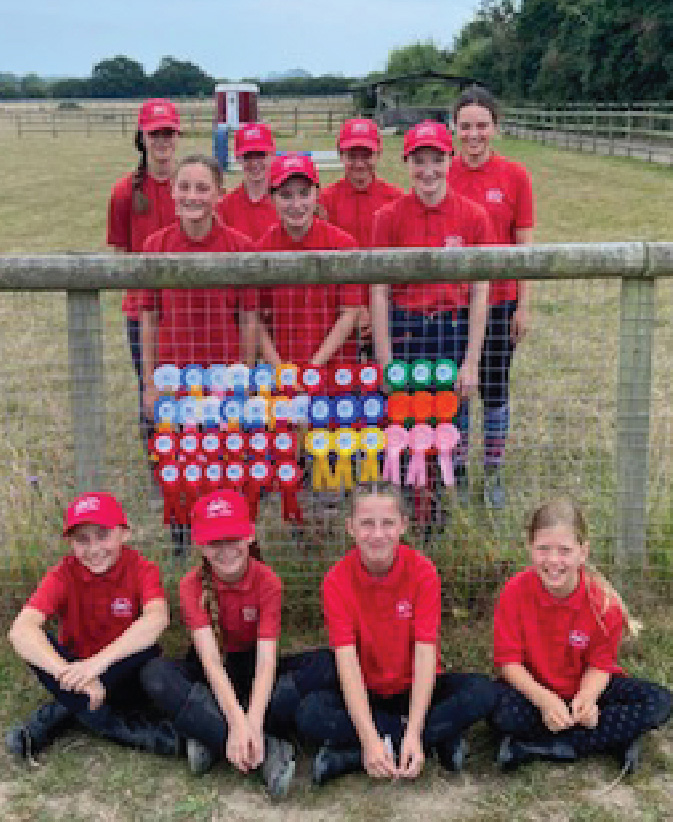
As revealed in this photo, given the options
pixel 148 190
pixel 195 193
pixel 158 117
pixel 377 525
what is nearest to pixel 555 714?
pixel 377 525

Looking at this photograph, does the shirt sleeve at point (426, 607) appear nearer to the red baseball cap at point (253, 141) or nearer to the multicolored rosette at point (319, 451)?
the multicolored rosette at point (319, 451)

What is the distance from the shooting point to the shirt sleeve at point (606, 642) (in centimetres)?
318

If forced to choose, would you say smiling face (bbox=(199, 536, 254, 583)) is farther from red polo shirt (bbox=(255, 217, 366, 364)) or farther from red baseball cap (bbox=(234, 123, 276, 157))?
red baseball cap (bbox=(234, 123, 276, 157))

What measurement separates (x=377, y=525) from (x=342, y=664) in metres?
0.46

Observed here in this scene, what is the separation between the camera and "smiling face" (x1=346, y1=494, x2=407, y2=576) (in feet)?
10.4

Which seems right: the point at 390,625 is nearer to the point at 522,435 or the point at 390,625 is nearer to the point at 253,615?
the point at 253,615

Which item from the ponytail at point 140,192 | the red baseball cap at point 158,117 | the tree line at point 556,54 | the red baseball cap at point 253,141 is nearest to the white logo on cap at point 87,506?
the ponytail at point 140,192

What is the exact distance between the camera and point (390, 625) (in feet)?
10.6

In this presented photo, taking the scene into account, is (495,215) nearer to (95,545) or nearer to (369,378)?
(369,378)

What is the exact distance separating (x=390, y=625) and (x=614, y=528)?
1.18 meters

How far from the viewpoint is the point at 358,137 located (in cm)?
443

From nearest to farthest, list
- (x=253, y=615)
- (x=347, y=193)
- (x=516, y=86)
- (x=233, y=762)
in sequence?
1. (x=233, y=762)
2. (x=253, y=615)
3. (x=347, y=193)
4. (x=516, y=86)

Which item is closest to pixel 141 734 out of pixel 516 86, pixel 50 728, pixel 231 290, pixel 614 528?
pixel 50 728

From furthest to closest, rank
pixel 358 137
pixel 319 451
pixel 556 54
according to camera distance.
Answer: pixel 556 54 < pixel 358 137 < pixel 319 451
